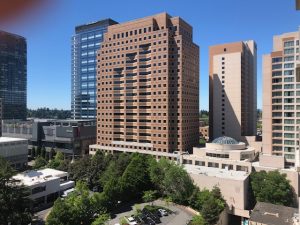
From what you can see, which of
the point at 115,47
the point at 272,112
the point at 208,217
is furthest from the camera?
the point at 115,47

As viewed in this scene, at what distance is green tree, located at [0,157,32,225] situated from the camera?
1542cm

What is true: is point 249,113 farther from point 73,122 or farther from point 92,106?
point 92,106

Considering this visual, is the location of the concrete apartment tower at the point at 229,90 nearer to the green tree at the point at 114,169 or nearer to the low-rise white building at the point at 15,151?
the green tree at the point at 114,169

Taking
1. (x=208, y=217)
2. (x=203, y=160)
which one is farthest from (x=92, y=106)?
(x=208, y=217)

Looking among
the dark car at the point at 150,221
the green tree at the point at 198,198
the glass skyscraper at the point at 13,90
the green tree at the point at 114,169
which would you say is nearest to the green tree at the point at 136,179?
the green tree at the point at 114,169

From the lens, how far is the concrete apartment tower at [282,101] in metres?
27.0

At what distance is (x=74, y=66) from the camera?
6706cm

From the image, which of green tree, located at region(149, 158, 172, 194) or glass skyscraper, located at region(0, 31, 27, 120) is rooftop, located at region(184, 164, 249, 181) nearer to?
green tree, located at region(149, 158, 172, 194)

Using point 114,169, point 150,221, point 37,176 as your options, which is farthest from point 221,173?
point 37,176

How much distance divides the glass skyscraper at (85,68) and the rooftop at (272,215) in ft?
162

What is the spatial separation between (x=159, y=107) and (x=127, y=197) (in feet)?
44.4

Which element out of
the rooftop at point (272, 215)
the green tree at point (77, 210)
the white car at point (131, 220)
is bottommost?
the white car at point (131, 220)

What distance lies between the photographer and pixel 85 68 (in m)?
64.6

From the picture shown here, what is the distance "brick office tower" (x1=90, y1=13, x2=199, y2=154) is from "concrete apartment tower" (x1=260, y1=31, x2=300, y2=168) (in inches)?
373
